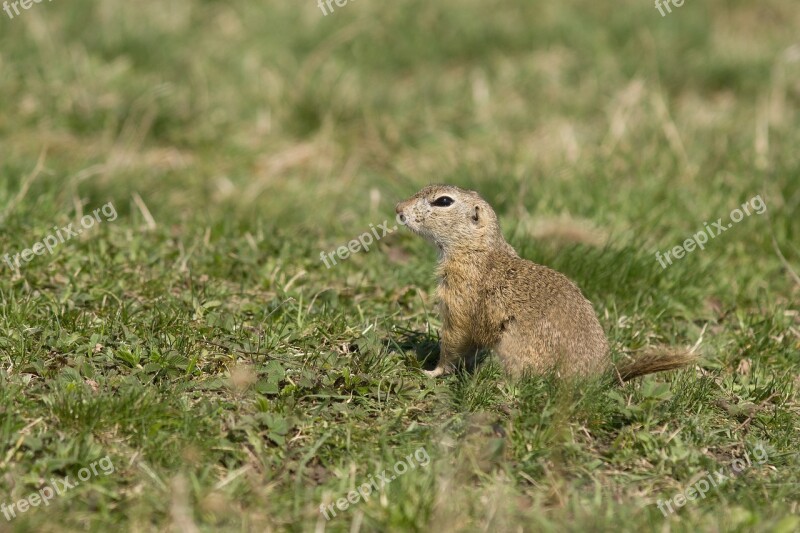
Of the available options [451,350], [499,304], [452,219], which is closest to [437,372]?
[451,350]

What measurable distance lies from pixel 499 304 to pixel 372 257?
4.77 feet

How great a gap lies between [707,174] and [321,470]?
4.45 metres

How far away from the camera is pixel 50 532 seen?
342 centimetres

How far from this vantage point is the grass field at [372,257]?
3.83 m

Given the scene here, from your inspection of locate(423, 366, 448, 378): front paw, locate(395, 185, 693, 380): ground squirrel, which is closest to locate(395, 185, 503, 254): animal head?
locate(395, 185, 693, 380): ground squirrel

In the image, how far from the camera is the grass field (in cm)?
383

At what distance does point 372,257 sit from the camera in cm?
602

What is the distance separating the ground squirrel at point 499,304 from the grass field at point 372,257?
0.15 m

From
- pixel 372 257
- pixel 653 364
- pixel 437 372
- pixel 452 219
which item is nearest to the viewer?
pixel 653 364

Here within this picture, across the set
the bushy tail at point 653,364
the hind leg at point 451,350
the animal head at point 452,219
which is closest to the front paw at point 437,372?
the hind leg at point 451,350

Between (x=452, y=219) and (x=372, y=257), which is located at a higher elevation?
(x=452, y=219)

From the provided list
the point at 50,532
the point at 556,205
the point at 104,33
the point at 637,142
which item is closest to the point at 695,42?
the point at 637,142

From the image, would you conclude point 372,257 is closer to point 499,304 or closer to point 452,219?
point 452,219

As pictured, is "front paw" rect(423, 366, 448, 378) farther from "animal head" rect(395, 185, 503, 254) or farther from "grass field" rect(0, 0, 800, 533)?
"animal head" rect(395, 185, 503, 254)
